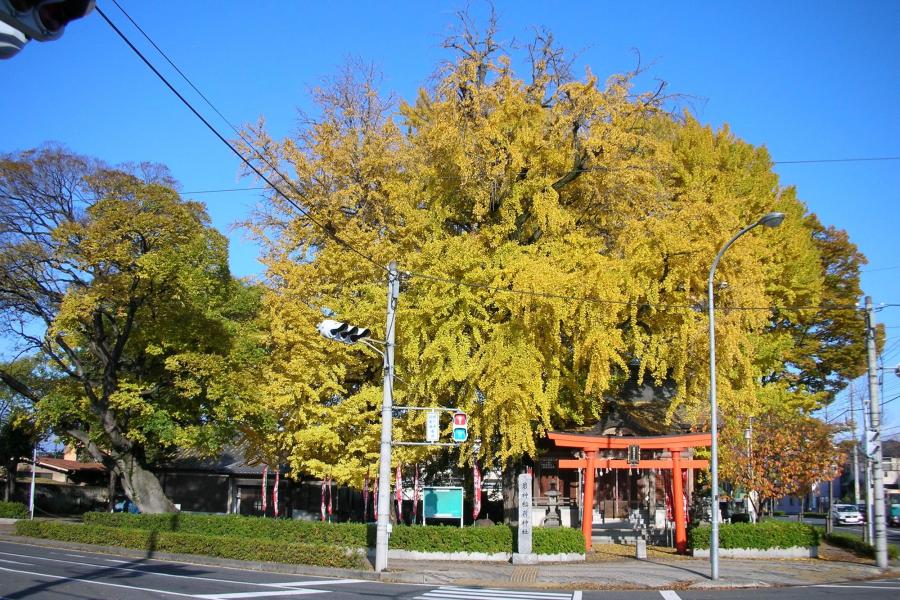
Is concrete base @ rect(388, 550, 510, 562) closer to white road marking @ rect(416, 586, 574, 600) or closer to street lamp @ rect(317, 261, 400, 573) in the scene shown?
street lamp @ rect(317, 261, 400, 573)

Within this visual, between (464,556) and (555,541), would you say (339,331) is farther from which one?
(555,541)

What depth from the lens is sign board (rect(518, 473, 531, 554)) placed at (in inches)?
852

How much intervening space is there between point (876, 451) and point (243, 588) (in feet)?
64.2

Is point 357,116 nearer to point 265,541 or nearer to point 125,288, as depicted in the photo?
point 125,288

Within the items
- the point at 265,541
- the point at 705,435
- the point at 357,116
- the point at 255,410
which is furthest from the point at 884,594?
the point at 357,116

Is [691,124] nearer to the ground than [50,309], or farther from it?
farther from it

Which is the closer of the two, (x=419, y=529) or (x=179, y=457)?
(x=419, y=529)

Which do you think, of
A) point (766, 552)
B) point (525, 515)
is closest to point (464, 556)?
point (525, 515)

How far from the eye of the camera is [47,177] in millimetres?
28312

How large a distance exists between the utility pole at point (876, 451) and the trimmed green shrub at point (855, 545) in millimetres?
2145

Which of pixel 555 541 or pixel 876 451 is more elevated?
pixel 876 451

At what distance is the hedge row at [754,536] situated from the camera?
23797mm

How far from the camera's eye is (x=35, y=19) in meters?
3.96

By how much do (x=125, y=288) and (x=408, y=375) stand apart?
11536mm
